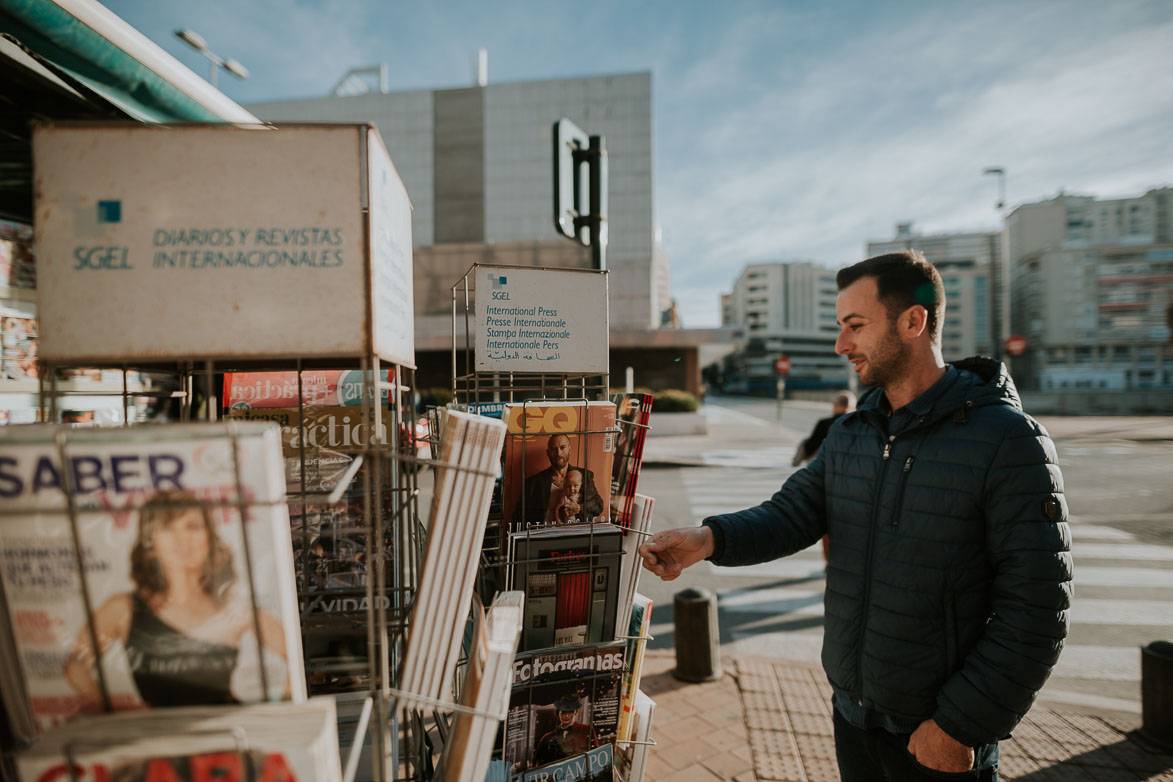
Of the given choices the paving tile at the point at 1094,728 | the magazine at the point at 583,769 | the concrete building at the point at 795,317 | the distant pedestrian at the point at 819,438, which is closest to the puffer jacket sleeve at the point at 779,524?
the magazine at the point at 583,769

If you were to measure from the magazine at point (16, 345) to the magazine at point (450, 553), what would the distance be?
2.25m

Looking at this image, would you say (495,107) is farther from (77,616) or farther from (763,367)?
(763,367)

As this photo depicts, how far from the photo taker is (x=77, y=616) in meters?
0.86

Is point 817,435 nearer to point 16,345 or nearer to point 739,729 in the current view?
point 739,729

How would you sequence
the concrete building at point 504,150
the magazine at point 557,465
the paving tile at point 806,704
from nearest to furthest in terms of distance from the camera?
the magazine at point 557,465 → the paving tile at point 806,704 → the concrete building at point 504,150

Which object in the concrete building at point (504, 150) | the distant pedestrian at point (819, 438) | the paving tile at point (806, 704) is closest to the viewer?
the paving tile at point (806, 704)

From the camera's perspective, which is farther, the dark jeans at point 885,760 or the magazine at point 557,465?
the magazine at point 557,465

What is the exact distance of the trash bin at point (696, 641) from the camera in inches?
134

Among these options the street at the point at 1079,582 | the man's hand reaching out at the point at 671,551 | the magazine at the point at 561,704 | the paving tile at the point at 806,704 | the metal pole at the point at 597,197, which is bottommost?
the street at the point at 1079,582

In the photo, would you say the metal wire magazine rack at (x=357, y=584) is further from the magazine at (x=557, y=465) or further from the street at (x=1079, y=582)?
the street at (x=1079, y=582)

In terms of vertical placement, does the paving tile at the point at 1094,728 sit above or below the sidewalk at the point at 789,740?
below

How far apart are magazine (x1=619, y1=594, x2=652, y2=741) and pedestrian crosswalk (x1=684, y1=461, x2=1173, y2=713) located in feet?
8.91

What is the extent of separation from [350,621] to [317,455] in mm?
457

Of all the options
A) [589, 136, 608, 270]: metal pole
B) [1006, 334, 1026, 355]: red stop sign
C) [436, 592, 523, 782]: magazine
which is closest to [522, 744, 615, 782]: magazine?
[436, 592, 523, 782]: magazine
